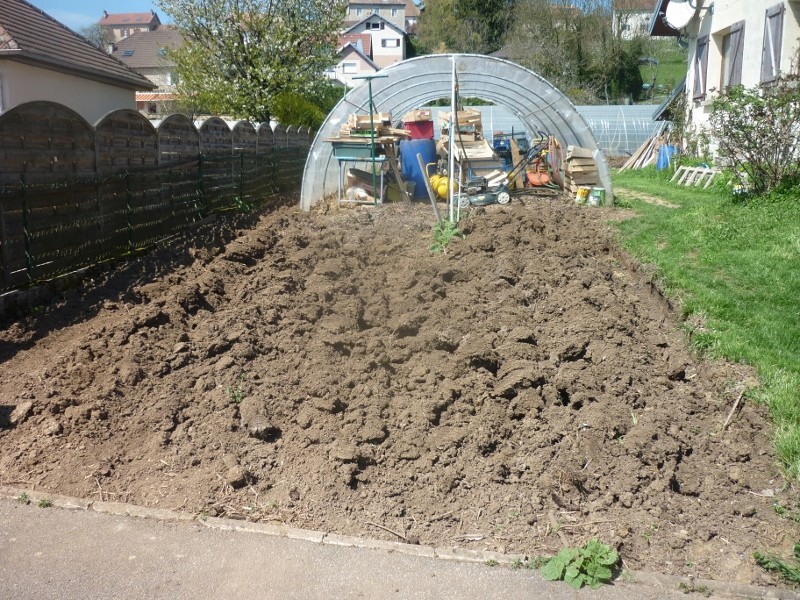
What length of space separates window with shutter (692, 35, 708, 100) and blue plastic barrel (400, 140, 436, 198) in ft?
26.2

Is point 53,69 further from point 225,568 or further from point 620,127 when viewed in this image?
point 620,127

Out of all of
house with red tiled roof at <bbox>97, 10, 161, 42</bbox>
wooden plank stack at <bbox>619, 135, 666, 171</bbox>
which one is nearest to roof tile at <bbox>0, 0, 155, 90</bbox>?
wooden plank stack at <bbox>619, 135, 666, 171</bbox>

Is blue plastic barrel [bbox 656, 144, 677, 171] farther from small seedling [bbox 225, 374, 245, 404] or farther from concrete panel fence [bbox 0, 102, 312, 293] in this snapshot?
small seedling [bbox 225, 374, 245, 404]

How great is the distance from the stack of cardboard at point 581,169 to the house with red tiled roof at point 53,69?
10.8 m

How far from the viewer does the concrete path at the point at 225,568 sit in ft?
13.0

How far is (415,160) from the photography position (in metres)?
17.5

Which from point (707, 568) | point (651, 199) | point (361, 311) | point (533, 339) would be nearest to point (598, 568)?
point (707, 568)

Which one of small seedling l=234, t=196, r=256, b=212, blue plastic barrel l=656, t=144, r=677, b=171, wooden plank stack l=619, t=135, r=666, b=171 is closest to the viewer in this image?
small seedling l=234, t=196, r=256, b=212

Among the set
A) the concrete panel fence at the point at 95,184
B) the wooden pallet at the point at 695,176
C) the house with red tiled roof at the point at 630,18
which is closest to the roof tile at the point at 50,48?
the concrete panel fence at the point at 95,184

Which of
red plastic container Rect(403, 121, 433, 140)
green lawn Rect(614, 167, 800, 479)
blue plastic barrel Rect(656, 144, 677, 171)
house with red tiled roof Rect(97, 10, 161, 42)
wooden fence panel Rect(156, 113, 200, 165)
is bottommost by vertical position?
green lawn Rect(614, 167, 800, 479)

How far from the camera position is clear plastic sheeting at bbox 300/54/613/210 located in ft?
51.1

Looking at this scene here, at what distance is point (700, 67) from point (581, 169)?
760 cm

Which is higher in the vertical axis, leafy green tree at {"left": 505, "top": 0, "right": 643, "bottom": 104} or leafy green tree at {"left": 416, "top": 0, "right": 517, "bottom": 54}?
leafy green tree at {"left": 416, "top": 0, "right": 517, "bottom": 54}

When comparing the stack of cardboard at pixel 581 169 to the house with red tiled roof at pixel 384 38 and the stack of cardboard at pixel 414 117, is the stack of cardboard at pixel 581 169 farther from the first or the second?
the house with red tiled roof at pixel 384 38
